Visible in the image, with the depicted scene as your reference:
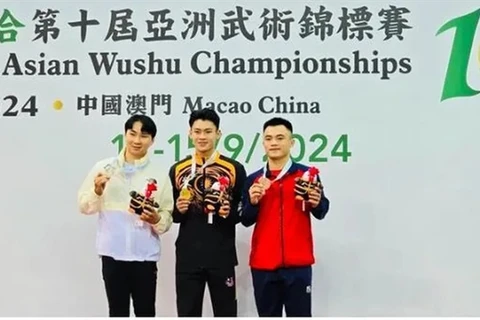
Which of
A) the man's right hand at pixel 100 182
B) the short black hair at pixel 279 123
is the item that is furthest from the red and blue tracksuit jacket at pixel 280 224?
the man's right hand at pixel 100 182

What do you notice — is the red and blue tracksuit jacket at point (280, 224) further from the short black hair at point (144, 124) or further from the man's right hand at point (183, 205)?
the short black hair at point (144, 124)

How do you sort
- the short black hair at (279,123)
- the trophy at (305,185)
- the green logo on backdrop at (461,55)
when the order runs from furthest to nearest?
the green logo on backdrop at (461,55) → the short black hair at (279,123) → the trophy at (305,185)

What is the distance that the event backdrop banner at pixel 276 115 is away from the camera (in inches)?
87.0

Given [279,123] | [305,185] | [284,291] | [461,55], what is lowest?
[284,291]

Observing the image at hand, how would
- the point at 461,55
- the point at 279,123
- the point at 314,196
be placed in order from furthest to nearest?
the point at 461,55 < the point at 279,123 < the point at 314,196

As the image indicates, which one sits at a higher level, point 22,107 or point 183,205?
point 22,107

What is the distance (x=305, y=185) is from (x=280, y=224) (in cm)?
14

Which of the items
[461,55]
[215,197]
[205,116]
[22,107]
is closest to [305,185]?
[215,197]

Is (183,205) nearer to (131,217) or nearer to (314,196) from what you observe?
(131,217)

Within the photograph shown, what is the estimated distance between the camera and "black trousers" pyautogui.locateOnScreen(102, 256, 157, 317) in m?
2.04

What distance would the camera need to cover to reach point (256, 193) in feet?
6.50

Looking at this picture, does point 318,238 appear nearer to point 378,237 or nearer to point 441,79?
point 378,237

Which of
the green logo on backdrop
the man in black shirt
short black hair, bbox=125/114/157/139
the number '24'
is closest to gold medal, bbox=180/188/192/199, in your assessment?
the man in black shirt

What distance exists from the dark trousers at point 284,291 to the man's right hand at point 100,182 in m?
0.51
